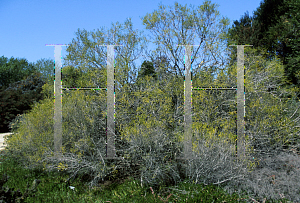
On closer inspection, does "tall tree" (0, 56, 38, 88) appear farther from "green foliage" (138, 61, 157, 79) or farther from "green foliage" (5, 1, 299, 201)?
"green foliage" (5, 1, 299, 201)

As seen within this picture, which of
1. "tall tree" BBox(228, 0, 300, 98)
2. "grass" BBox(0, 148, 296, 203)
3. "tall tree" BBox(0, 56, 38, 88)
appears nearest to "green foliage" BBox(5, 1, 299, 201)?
"grass" BBox(0, 148, 296, 203)

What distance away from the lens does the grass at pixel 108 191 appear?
10.9 feet

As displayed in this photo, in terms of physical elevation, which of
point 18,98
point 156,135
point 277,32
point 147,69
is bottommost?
point 156,135

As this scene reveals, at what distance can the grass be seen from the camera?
3.33 meters

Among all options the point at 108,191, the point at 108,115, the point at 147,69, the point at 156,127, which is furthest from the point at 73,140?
the point at 147,69

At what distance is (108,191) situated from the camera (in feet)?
15.0

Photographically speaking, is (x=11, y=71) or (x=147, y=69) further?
(x=11, y=71)

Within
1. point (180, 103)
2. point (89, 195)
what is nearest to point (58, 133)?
→ point (89, 195)

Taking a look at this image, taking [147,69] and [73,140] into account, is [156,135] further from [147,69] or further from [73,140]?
[147,69]

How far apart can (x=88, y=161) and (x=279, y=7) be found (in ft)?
50.9

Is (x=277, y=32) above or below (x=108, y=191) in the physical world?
above

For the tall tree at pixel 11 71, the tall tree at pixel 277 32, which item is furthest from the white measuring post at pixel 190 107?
the tall tree at pixel 11 71

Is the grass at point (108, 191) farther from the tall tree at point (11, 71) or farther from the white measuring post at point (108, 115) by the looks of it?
the tall tree at point (11, 71)

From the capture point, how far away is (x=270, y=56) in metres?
14.1
